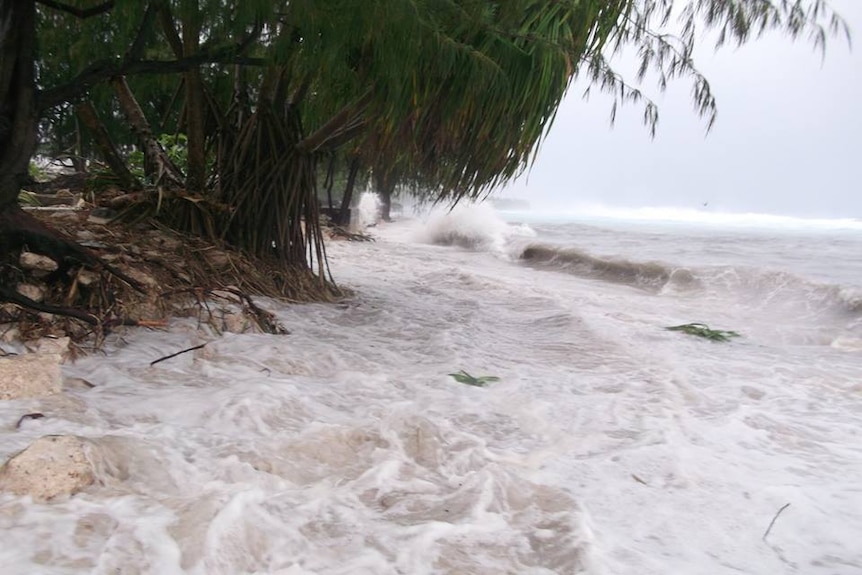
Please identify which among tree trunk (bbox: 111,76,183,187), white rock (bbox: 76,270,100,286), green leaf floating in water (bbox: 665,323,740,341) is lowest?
green leaf floating in water (bbox: 665,323,740,341)

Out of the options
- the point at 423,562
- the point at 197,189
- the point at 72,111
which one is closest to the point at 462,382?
the point at 423,562

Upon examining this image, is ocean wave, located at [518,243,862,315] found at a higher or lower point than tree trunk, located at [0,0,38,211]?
lower

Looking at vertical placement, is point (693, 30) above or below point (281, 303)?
above

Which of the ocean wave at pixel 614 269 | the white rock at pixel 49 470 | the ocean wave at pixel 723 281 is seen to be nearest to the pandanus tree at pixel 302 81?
the white rock at pixel 49 470

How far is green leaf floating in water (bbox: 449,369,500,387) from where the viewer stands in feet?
9.70

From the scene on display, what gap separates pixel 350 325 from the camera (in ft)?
13.4

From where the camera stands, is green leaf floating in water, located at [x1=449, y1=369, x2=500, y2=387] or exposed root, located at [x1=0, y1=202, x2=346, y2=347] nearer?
exposed root, located at [x1=0, y1=202, x2=346, y2=347]

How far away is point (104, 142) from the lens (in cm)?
430

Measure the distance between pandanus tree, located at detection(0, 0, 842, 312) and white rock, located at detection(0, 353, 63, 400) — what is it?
0.80m

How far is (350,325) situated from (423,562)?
2675 millimetres

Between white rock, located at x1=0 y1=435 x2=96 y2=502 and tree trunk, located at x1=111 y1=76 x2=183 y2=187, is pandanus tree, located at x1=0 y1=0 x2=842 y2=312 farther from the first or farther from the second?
white rock, located at x1=0 y1=435 x2=96 y2=502

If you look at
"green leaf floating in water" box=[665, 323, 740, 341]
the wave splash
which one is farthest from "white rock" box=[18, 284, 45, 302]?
the wave splash

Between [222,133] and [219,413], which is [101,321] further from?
[222,133]

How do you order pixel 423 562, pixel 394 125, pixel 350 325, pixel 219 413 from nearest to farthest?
pixel 423 562
pixel 219 413
pixel 394 125
pixel 350 325
